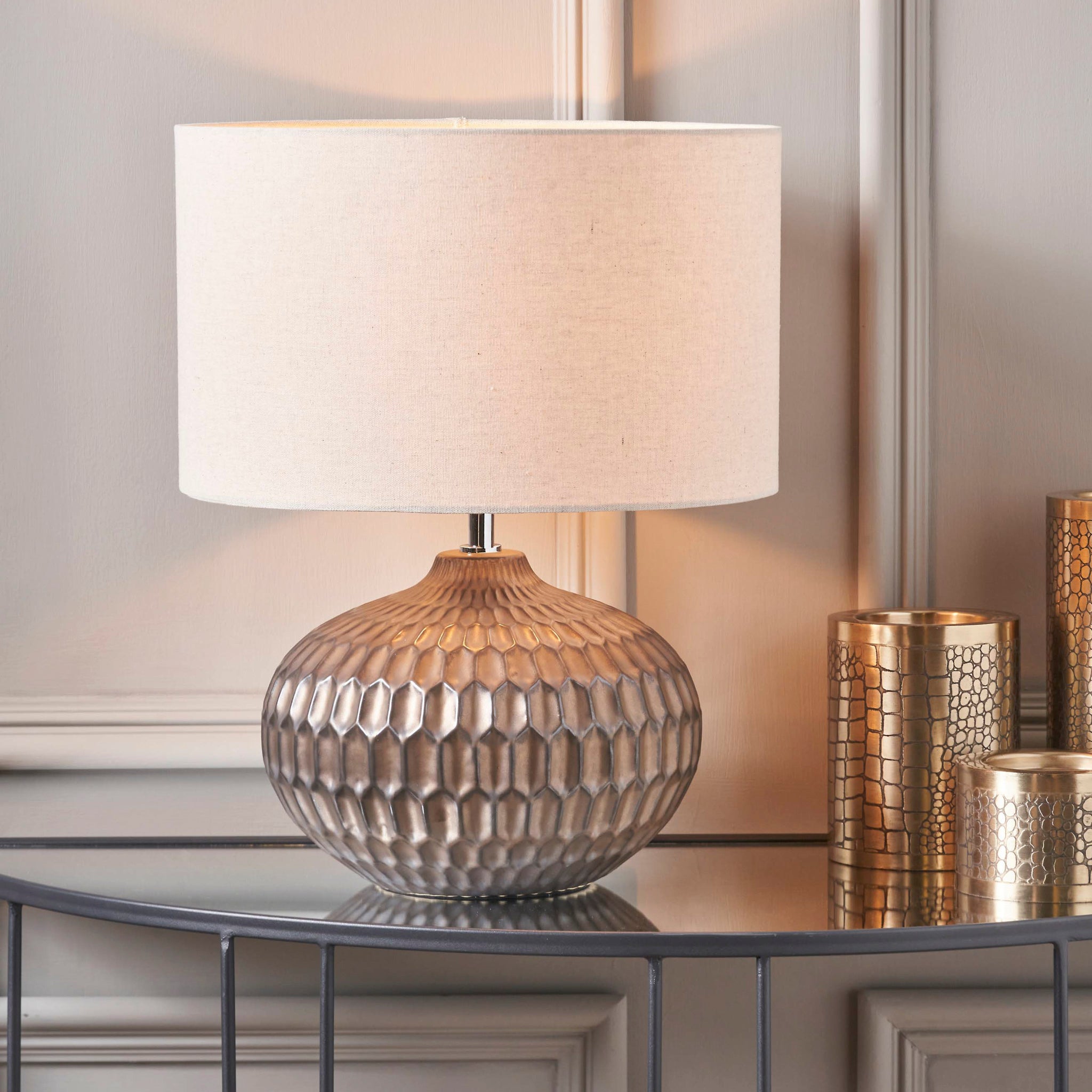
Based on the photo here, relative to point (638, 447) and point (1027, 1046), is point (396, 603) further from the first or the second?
point (1027, 1046)

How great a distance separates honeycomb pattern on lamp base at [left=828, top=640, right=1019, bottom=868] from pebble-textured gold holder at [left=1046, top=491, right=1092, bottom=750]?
5cm

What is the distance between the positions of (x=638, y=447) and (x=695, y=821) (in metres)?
0.41

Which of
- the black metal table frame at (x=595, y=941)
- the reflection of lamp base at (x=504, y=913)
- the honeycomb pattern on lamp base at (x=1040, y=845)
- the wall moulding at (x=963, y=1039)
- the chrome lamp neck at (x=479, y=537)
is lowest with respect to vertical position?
the wall moulding at (x=963, y=1039)

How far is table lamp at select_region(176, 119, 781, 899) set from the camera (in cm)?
69

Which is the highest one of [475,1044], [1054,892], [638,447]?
[638,447]

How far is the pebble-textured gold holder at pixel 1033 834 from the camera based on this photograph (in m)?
0.79

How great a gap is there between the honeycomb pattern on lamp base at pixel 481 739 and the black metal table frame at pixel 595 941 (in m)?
0.05

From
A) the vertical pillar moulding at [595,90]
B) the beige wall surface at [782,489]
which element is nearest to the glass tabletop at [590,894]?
the beige wall surface at [782,489]

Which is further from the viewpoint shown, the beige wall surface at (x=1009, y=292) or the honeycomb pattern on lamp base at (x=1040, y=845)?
the beige wall surface at (x=1009, y=292)

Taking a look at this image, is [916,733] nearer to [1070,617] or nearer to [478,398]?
[1070,617]

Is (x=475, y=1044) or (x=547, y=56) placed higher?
(x=547, y=56)

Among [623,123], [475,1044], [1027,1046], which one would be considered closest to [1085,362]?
[623,123]

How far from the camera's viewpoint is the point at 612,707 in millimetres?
Answer: 771

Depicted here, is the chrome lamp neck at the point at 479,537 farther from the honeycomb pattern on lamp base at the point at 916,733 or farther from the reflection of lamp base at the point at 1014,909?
the reflection of lamp base at the point at 1014,909
